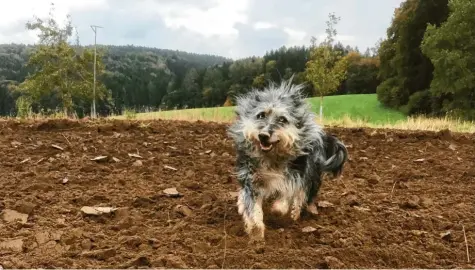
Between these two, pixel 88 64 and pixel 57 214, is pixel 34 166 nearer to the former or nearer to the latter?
pixel 57 214

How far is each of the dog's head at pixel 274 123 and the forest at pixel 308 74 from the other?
9.72 meters

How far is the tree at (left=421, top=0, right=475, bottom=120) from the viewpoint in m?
32.1

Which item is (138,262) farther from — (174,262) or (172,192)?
(172,192)

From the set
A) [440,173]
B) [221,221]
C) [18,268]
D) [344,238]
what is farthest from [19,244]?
[440,173]

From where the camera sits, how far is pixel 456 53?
105 feet

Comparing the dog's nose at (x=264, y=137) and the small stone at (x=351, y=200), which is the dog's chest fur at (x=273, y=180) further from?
the small stone at (x=351, y=200)

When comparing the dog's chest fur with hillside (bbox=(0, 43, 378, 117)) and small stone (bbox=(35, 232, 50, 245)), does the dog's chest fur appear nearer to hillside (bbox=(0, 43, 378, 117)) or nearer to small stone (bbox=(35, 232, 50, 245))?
small stone (bbox=(35, 232, 50, 245))

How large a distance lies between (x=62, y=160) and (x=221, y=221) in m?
3.09

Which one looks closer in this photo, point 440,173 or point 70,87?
point 440,173

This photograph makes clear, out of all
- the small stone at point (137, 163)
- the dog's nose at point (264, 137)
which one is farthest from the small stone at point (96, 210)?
the small stone at point (137, 163)

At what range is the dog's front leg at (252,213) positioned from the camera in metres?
4.52

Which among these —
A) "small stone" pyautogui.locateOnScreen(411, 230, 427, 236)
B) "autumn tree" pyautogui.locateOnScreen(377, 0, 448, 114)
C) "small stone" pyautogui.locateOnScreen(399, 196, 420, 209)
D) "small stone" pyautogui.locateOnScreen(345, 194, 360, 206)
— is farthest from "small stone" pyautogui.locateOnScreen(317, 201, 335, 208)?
"autumn tree" pyautogui.locateOnScreen(377, 0, 448, 114)

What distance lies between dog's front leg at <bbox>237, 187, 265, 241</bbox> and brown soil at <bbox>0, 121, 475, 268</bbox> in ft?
0.30

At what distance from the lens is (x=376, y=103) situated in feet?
140
